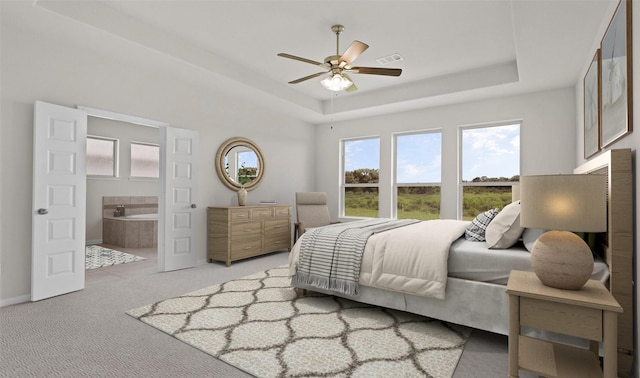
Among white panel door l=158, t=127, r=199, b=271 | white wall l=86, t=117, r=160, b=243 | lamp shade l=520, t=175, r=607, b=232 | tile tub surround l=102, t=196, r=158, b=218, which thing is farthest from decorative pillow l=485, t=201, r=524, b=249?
tile tub surround l=102, t=196, r=158, b=218

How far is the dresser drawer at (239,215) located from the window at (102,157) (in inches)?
149

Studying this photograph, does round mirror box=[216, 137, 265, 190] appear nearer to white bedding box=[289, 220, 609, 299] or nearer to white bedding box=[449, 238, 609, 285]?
white bedding box=[289, 220, 609, 299]

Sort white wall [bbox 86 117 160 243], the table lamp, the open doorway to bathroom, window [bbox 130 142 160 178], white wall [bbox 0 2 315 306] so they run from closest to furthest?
1. the table lamp
2. white wall [bbox 0 2 315 306]
3. the open doorway to bathroom
4. white wall [bbox 86 117 160 243]
5. window [bbox 130 142 160 178]

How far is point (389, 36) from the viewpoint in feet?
12.2

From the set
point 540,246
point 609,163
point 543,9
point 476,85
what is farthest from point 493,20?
point 540,246

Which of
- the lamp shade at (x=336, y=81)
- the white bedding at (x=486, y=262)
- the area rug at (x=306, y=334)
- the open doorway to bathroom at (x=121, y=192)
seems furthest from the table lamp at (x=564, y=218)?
the open doorway to bathroom at (x=121, y=192)

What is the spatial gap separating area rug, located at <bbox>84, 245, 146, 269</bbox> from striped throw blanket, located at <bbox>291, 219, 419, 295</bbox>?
128 inches

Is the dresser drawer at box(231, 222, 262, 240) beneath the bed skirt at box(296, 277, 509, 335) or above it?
above

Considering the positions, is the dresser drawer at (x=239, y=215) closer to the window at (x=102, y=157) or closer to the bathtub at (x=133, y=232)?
the bathtub at (x=133, y=232)

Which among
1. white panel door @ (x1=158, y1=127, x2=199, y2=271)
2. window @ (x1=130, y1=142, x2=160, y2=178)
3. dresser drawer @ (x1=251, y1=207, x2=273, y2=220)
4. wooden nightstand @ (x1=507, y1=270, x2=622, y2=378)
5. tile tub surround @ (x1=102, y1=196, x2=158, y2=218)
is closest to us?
wooden nightstand @ (x1=507, y1=270, x2=622, y2=378)

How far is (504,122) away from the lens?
5117 millimetres

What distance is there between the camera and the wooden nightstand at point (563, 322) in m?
1.52

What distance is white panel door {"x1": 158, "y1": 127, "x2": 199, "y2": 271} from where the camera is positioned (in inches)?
170

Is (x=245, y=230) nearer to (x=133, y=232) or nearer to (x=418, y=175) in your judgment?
(x=133, y=232)
